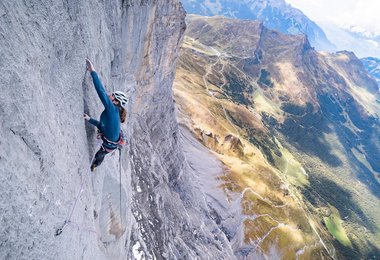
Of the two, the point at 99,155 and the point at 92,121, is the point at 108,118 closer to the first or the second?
the point at 92,121

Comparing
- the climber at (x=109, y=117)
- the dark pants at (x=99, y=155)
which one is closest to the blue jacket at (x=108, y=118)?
the climber at (x=109, y=117)

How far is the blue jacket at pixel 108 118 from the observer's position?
1259 cm

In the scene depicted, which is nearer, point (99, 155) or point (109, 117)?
point (109, 117)

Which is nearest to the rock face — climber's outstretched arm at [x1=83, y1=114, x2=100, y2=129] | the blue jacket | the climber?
climber's outstretched arm at [x1=83, y1=114, x2=100, y2=129]

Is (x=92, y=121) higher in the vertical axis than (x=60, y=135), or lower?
lower

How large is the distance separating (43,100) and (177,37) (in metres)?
43.8

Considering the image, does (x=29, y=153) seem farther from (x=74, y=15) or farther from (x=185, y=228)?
(x=185, y=228)

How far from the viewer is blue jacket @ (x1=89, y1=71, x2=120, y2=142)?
12586 mm

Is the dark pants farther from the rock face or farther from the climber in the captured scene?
the rock face

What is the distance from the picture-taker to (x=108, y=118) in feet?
42.4

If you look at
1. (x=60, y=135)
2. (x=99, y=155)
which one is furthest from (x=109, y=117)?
(x=60, y=135)

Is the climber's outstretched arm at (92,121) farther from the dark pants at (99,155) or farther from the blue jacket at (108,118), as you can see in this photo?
the dark pants at (99,155)

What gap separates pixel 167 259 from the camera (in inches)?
1168

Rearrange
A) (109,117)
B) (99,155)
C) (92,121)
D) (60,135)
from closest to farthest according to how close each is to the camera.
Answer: (60,135)
(109,117)
(92,121)
(99,155)
